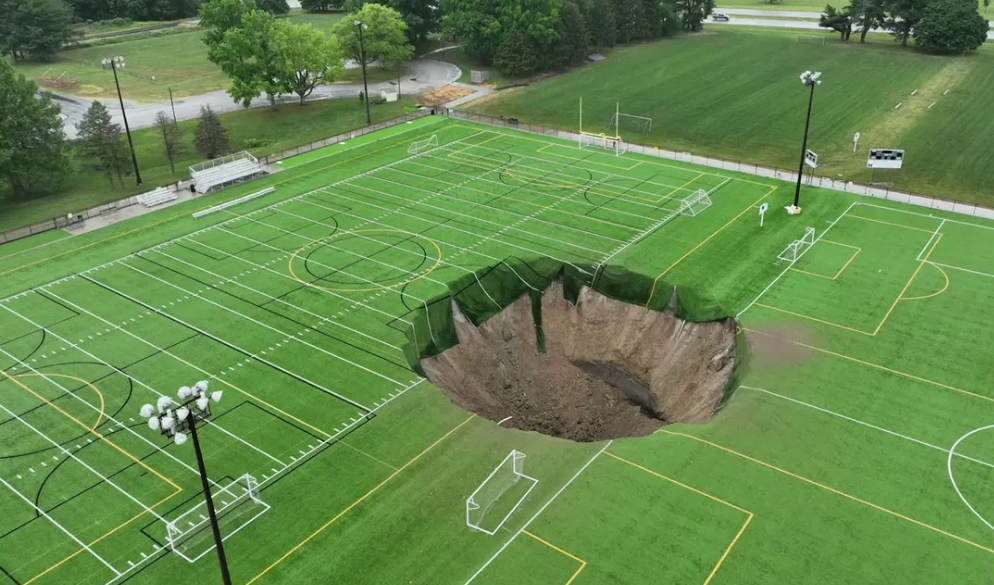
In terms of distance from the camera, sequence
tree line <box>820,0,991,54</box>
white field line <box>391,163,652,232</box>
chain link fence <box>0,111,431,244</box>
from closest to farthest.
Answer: chain link fence <box>0,111,431,244</box>, white field line <box>391,163,652,232</box>, tree line <box>820,0,991,54</box>

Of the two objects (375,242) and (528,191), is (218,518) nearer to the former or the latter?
(375,242)

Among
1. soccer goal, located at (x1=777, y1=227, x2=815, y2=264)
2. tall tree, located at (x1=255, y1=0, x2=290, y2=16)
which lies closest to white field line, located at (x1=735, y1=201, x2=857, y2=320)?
soccer goal, located at (x1=777, y1=227, x2=815, y2=264)

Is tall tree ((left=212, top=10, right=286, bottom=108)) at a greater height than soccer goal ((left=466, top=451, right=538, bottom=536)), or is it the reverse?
tall tree ((left=212, top=10, right=286, bottom=108))

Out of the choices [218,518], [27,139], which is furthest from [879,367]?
[27,139]

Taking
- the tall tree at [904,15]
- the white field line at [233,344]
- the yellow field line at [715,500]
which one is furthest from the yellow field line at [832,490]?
the tall tree at [904,15]

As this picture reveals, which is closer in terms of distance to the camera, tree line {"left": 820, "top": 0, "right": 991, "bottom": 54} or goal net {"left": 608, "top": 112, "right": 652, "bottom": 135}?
goal net {"left": 608, "top": 112, "right": 652, "bottom": 135}

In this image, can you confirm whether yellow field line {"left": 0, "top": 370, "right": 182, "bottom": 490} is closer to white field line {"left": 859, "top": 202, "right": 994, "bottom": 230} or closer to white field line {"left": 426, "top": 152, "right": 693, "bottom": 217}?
white field line {"left": 426, "top": 152, "right": 693, "bottom": 217}

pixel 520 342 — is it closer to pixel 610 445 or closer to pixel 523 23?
pixel 610 445
